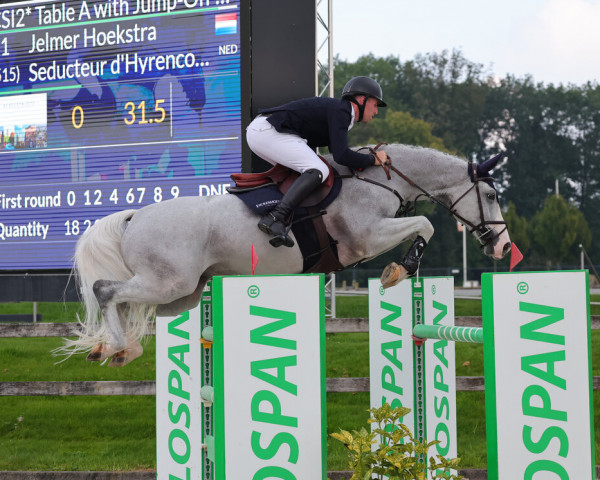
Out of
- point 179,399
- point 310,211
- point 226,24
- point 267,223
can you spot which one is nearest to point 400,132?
point 226,24

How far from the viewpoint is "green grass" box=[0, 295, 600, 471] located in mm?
5160

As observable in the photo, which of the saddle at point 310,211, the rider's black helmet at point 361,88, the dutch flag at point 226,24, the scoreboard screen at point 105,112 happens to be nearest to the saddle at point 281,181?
the saddle at point 310,211


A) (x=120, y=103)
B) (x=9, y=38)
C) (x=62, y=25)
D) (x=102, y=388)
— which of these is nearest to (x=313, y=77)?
(x=120, y=103)

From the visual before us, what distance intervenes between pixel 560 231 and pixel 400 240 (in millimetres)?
29477

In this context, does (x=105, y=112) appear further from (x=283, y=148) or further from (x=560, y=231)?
(x=560, y=231)

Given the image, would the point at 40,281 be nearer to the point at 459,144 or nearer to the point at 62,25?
the point at 62,25

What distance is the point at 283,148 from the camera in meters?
3.06

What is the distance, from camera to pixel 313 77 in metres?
4.70

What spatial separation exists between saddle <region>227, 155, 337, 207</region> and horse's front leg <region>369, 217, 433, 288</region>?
253 millimetres

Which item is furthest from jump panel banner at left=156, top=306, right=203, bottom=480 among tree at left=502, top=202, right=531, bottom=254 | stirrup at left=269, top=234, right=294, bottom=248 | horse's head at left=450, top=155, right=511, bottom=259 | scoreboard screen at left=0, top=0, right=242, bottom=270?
tree at left=502, top=202, right=531, bottom=254

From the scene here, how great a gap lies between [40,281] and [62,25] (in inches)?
68.9

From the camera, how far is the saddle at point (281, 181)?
2.98m

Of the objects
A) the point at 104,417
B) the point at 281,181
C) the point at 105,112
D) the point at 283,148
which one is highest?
the point at 105,112

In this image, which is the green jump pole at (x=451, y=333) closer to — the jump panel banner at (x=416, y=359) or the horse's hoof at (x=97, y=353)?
the jump panel banner at (x=416, y=359)
